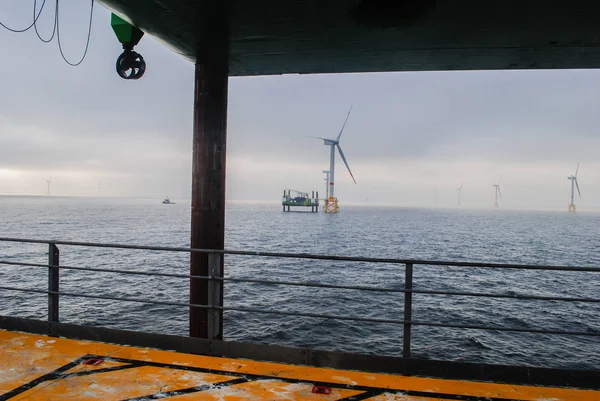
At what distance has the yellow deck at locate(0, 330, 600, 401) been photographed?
12.9 feet

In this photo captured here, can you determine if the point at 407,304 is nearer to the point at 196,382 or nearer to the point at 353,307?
the point at 196,382

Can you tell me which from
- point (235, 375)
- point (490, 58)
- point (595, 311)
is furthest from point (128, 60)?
point (595, 311)

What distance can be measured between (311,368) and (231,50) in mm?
4936

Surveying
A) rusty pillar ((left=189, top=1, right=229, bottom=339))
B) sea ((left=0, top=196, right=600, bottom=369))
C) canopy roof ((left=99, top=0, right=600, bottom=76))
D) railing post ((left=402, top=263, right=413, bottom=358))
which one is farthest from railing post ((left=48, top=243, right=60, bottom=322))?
sea ((left=0, top=196, right=600, bottom=369))

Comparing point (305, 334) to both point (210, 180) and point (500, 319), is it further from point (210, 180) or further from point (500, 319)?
point (210, 180)

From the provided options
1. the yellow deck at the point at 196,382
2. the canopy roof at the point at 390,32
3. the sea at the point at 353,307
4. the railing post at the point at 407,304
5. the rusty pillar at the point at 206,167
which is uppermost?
the canopy roof at the point at 390,32

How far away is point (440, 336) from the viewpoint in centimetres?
1933

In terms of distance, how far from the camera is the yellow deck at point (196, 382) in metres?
3.92

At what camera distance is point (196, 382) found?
13.7 feet

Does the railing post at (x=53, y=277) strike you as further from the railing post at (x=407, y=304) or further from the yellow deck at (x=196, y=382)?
the railing post at (x=407, y=304)

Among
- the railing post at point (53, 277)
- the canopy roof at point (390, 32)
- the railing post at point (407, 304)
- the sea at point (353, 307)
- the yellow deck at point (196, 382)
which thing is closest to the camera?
the yellow deck at point (196, 382)

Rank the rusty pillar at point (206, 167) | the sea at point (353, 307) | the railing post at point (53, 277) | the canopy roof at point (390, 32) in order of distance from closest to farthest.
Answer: the canopy roof at point (390, 32) < the railing post at point (53, 277) < the rusty pillar at point (206, 167) < the sea at point (353, 307)

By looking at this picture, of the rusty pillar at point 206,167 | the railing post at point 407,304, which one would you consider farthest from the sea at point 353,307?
the railing post at point 407,304

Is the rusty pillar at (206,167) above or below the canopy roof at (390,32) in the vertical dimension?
below
